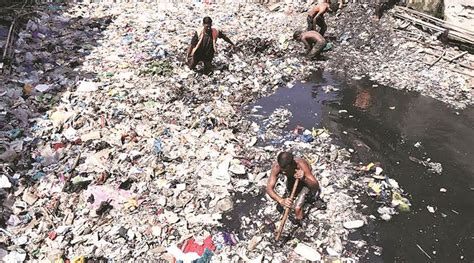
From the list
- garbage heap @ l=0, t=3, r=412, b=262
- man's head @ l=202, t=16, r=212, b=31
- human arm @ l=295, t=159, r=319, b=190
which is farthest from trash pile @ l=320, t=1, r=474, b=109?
human arm @ l=295, t=159, r=319, b=190

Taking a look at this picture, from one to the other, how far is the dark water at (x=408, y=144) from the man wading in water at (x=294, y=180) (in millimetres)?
858

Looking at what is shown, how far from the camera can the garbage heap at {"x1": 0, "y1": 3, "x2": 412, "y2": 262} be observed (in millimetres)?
4684

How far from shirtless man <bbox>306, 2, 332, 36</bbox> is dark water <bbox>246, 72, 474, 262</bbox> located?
1452 millimetres

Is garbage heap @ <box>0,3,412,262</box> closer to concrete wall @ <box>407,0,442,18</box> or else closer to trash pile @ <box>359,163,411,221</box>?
trash pile @ <box>359,163,411,221</box>

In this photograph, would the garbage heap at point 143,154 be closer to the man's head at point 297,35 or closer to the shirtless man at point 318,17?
the man's head at point 297,35

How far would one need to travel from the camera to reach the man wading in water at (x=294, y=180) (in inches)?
183

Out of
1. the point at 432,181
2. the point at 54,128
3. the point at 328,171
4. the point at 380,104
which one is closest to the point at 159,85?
the point at 54,128

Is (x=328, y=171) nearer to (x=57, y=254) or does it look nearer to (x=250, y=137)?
(x=250, y=137)

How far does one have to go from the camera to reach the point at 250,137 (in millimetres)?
6500

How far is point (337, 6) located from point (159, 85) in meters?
5.53

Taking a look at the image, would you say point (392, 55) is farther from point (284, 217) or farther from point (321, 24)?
Answer: point (284, 217)

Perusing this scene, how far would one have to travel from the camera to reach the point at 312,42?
913 centimetres

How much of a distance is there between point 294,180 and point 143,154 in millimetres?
2337

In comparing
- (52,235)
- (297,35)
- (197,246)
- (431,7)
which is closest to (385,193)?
(197,246)
